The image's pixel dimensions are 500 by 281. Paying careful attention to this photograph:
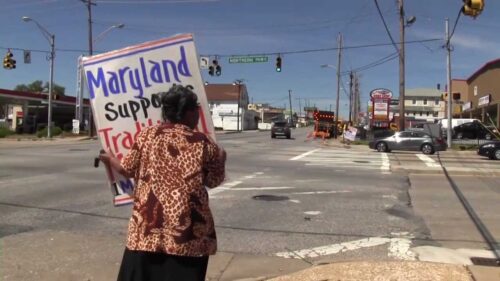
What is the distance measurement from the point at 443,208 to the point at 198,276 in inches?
343

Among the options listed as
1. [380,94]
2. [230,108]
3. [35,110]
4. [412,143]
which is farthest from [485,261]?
[230,108]

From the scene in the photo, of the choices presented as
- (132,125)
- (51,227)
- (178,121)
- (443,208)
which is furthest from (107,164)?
(443,208)

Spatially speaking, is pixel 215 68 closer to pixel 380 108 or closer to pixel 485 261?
pixel 380 108

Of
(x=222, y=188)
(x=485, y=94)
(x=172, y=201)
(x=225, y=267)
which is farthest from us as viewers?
(x=485, y=94)

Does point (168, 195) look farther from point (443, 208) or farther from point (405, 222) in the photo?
point (443, 208)

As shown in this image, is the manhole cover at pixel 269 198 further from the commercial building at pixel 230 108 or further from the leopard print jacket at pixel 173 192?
the commercial building at pixel 230 108

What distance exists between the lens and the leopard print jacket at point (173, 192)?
3293mm

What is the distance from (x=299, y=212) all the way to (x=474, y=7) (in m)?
9.51

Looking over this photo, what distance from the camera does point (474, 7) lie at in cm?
1684

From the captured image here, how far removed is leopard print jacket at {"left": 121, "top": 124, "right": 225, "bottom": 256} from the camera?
3.29 m

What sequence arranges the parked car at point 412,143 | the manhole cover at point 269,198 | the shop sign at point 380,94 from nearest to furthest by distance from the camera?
1. the manhole cover at point 269,198
2. the parked car at point 412,143
3. the shop sign at point 380,94

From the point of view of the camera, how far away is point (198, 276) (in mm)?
3426

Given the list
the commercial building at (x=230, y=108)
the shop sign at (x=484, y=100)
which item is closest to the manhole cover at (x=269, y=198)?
the shop sign at (x=484, y=100)

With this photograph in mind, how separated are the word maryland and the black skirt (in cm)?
113
